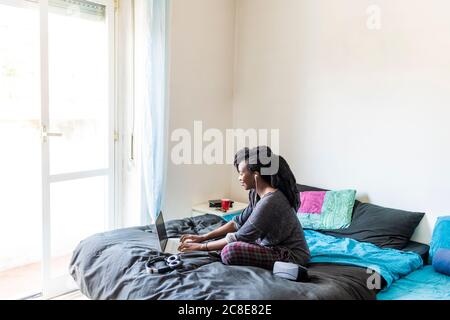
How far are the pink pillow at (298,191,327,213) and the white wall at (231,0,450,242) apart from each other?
0.21m

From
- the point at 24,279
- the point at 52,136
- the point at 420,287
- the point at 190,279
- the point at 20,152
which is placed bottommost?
the point at 24,279

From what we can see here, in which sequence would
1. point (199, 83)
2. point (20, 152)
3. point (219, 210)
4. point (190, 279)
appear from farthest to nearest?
1. point (199, 83)
2. point (219, 210)
3. point (20, 152)
4. point (190, 279)

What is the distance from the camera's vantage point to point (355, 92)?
312 cm

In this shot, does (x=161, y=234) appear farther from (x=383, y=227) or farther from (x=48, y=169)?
(x=383, y=227)

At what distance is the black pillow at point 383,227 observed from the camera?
267cm

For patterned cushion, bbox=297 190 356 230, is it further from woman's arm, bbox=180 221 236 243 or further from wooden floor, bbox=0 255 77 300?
wooden floor, bbox=0 255 77 300

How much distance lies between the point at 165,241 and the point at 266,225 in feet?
2.08

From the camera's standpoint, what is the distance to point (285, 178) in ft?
7.26

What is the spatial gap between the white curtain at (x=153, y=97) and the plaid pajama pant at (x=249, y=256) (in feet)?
3.94

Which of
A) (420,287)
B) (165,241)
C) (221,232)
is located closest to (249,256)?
(221,232)

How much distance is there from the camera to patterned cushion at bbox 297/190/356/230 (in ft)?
9.67

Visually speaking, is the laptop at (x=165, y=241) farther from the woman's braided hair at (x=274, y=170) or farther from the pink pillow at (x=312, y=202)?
the pink pillow at (x=312, y=202)

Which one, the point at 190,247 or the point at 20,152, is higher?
the point at 20,152

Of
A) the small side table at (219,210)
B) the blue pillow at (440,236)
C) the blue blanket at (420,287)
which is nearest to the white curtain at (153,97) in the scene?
the small side table at (219,210)
